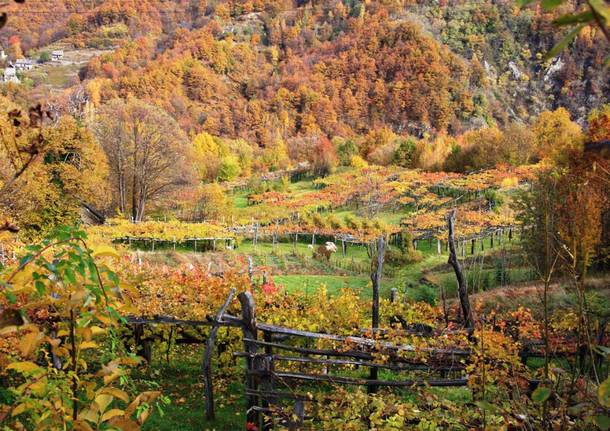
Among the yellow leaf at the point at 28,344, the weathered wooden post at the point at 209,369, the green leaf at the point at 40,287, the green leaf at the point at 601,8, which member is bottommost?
the weathered wooden post at the point at 209,369

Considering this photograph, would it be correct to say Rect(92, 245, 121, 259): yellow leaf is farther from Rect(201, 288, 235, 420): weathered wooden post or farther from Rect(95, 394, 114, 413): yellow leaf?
Rect(201, 288, 235, 420): weathered wooden post

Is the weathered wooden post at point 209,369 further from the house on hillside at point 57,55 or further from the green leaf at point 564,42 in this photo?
the house on hillside at point 57,55

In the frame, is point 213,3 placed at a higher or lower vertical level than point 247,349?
higher

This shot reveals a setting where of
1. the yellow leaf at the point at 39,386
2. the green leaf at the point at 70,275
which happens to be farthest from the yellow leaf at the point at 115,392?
the green leaf at the point at 70,275

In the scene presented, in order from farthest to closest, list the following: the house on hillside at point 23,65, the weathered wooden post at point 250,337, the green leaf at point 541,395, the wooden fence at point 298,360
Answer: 1. the house on hillside at point 23,65
2. the weathered wooden post at point 250,337
3. the wooden fence at point 298,360
4. the green leaf at point 541,395

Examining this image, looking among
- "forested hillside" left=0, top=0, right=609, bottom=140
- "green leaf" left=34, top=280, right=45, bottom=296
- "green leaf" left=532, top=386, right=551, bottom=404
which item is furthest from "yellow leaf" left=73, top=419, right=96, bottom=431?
"forested hillside" left=0, top=0, right=609, bottom=140

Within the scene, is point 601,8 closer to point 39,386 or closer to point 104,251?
point 104,251

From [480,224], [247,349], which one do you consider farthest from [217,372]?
[480,224]

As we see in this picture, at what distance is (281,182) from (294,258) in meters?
18.9

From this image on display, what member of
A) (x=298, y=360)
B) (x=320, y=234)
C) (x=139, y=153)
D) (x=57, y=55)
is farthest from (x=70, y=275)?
(x=57, y=55)

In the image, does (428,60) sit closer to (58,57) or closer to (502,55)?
(502,55)

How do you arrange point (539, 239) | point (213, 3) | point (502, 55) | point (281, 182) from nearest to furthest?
point (539, 239) < point (281, 182) < point (502, 55) < point (213, 3)

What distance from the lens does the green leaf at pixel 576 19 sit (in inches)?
21.1

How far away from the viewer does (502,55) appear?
83.6 metres
